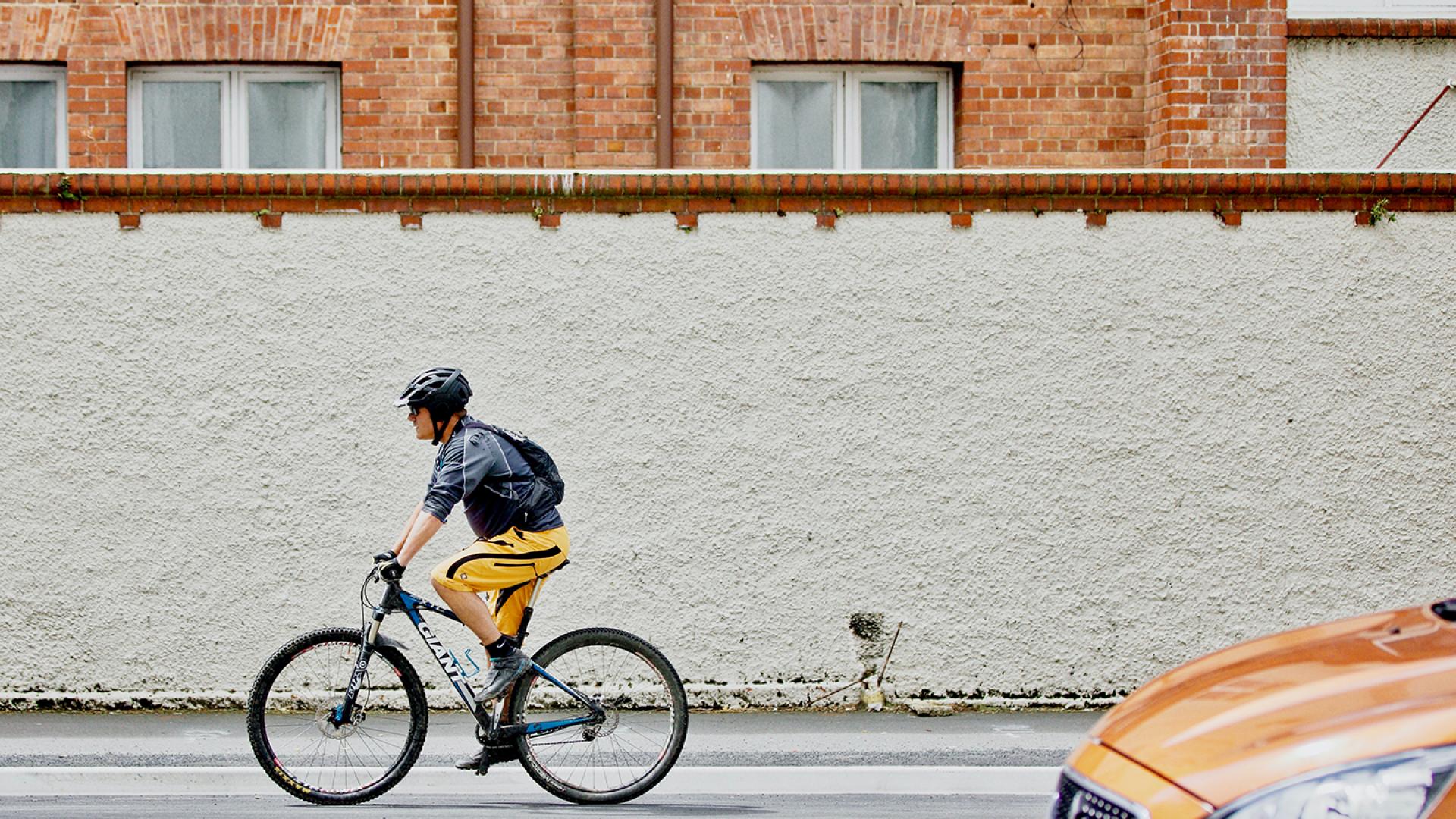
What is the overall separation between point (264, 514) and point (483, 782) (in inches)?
95.4

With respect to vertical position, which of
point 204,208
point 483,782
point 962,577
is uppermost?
point 204,208

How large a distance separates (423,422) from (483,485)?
38 centimetres

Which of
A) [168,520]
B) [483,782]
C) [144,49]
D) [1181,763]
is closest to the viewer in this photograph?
[1181,763]

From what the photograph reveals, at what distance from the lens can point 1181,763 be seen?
376cm

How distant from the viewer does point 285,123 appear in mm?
11312

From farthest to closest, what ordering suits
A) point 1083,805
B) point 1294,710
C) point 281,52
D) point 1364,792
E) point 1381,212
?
point 281,52 < point 1381,212 < point 1083,805 < point 1294,710 < point 1364,792

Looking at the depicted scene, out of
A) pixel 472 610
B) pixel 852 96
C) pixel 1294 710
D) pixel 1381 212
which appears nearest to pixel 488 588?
pixel 472 610

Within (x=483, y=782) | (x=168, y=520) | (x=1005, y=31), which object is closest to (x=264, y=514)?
(x=168, y=520)

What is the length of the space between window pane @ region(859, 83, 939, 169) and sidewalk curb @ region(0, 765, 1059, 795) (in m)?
5.13

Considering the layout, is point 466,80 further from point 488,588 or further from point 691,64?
point 488,588

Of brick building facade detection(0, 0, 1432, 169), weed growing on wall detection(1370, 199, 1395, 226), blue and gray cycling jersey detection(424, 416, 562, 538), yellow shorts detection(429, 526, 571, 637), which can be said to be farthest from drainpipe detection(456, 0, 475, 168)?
weed growing on wall detection(1370, 199, 1395, 226)

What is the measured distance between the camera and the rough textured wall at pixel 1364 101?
11133 mm

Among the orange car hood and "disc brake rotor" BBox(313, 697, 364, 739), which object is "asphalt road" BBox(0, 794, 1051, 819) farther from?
the orange car hood

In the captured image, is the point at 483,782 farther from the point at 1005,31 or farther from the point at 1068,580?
the point at 1005,31
